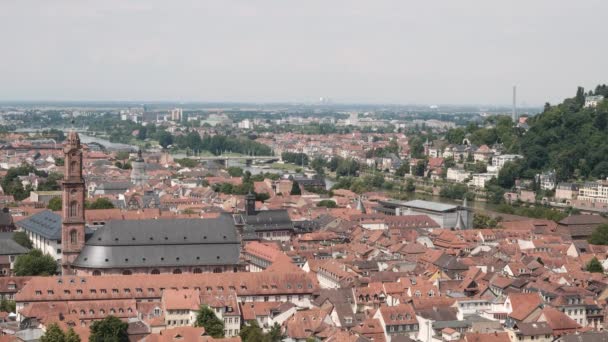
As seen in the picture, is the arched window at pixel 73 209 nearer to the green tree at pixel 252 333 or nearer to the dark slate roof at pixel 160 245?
the dark slate roof at pixel 160 245

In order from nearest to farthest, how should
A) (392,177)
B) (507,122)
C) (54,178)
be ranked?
(54,178)
(392,177)
(507,122)

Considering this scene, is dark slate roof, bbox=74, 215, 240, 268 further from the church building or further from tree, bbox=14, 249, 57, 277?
tree, bbox=14, 249, 57, 277

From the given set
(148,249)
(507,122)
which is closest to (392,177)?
(507,122)

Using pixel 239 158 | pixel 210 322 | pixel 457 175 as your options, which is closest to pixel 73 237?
pixel 210 322

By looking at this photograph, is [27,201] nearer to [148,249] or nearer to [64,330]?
[148,249]

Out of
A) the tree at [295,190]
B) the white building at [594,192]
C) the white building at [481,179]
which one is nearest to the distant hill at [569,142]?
the white building at [481,179]
